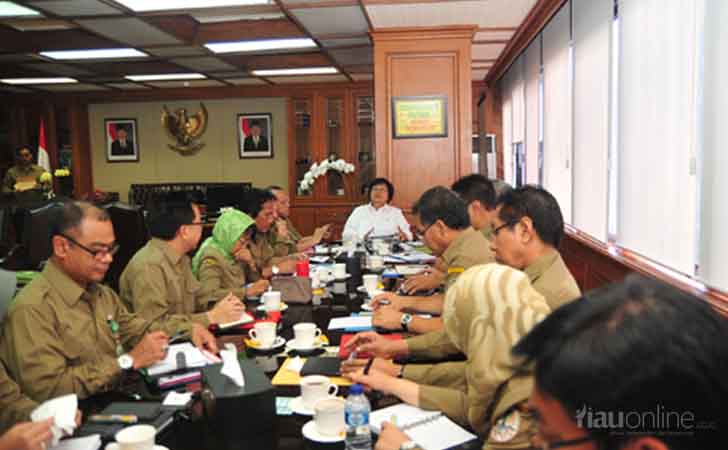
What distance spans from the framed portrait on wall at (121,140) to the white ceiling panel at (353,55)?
425cm

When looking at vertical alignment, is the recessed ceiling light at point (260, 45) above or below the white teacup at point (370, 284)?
above

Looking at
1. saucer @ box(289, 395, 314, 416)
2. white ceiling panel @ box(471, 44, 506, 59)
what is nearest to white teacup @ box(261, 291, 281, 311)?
saucer @ box(289, 395, 314, 416)

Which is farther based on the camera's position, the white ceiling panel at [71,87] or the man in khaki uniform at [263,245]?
the white ceiling panel at [71,87]

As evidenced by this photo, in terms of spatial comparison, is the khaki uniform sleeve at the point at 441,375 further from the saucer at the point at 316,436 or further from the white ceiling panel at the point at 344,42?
the white ceiling panel at the point at 344,42

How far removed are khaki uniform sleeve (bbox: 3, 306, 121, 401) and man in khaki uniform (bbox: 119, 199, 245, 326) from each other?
57cm

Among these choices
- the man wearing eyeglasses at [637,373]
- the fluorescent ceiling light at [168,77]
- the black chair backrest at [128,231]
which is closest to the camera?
the man wearing eyeglasses at [637,373]

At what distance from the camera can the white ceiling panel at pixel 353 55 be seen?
20.3 feet

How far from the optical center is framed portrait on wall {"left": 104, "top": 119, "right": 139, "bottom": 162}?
30.4 ft

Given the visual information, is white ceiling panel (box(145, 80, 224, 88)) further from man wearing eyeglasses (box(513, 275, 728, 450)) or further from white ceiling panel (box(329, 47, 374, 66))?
man wearing eyeglasses (box(513, 275, 728, 450))

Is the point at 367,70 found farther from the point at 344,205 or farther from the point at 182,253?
the point at 182,253

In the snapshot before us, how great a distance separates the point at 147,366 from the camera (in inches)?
70.3

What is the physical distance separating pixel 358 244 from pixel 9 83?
614 cm

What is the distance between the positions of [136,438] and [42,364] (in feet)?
1.97

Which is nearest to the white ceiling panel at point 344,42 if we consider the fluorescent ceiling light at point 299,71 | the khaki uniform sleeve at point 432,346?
the fluorescent ceiling light at point 299,71
